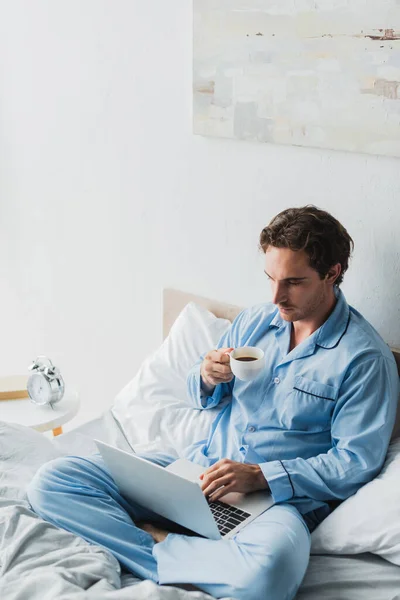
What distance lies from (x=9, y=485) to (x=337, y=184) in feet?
3.64

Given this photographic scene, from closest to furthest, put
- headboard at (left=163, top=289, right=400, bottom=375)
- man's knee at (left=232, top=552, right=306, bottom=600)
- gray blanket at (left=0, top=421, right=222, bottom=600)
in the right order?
gray blanket at (left=0, top=421, right=222, bottom=600) < man's knee at (left=232, top=552, right=306, bottom=600) < headboard at (left=163, top=289, right=400, bottom=375)

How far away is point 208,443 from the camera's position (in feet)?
6.91

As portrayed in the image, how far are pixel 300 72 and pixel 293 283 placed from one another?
584mm

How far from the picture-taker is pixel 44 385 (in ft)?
8.41

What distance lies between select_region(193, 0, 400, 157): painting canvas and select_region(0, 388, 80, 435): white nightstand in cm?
96

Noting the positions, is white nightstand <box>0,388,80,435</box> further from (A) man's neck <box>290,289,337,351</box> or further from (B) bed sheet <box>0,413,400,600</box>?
(A) man's neck <box>290,289,337,351</box>

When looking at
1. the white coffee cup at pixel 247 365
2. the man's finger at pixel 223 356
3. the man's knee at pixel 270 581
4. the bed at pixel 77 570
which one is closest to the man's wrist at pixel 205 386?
the man's finger at pixel 223 356

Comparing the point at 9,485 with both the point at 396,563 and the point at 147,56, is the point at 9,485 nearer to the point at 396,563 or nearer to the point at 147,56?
the point at 396,563

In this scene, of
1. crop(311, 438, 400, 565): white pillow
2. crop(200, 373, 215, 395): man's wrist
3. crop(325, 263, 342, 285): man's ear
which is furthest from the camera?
crop(200, 373, 215, 395): man's wrist

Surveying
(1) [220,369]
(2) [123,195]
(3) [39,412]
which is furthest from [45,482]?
(2) [123,195]

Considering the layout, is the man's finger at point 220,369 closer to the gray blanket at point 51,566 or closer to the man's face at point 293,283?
the man's face at point 293,283

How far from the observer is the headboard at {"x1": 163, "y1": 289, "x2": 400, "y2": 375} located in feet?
8.06

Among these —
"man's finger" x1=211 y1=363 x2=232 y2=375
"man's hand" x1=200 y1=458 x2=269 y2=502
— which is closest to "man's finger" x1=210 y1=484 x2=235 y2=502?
"man's hand" x1=200 y1=458 x2=269 y2=502

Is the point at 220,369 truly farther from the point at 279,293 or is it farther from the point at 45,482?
the point at 45,482
